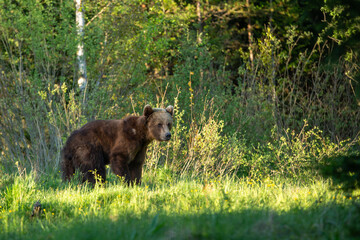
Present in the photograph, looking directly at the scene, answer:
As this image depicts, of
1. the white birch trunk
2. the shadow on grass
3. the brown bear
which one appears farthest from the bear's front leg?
the white birch trunk

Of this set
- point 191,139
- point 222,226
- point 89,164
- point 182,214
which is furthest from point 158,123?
point 222,226

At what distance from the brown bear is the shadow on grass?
302 cm

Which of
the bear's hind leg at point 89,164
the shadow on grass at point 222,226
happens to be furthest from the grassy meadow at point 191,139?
the bear's hind leg at point 89,164

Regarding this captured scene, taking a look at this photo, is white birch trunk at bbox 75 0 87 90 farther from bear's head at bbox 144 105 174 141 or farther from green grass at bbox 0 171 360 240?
green grass at bbox 0 171 360 240

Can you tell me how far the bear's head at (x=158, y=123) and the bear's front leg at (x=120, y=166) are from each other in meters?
0.67

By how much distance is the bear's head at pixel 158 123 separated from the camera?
875cm

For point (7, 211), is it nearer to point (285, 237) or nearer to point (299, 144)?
point (285, 237)

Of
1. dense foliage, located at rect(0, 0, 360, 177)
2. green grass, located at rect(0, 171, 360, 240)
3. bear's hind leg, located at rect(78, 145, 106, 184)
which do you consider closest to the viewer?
green grass, located at rect(0, 171, 360, 240)

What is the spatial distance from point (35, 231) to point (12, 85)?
9.62 m

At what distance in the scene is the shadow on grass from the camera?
4.02 metres

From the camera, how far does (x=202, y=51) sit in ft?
42.5

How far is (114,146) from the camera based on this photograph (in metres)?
8.66

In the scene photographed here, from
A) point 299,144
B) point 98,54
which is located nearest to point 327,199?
point 299,144

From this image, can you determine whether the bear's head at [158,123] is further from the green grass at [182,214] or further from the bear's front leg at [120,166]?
the green grass at [182,214]
